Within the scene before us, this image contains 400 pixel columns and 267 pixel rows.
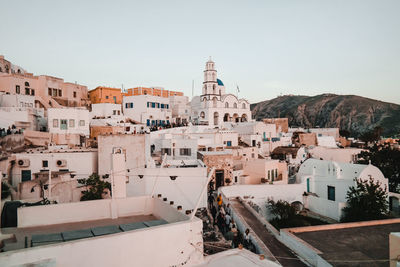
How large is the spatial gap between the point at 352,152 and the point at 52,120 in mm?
28636

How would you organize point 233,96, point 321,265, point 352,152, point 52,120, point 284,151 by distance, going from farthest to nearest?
point 233,96, point 284,151, point 352,152, point 52,120, point 321,265

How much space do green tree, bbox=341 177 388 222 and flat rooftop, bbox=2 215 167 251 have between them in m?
15.0

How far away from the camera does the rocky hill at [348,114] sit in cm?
9038

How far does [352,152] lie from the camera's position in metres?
30.7

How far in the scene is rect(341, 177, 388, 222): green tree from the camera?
17984 mm

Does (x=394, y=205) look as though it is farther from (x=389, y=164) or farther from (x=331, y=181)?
(x=389, y=164)

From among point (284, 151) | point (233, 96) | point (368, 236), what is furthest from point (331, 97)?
point (368, 236)

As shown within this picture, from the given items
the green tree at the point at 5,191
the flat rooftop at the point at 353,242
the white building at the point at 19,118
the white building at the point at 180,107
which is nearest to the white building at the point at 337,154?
the flat rooftop at the point at 353,242

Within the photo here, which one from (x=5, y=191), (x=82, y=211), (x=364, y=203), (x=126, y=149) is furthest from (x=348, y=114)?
(x=82, y=211)

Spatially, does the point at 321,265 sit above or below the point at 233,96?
below

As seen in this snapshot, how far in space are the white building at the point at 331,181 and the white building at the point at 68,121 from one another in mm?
18991

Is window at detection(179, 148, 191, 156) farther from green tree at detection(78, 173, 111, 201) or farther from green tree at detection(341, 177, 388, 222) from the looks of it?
green tree at detection(341, 177, 388, 222)

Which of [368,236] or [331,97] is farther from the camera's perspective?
[331,97]

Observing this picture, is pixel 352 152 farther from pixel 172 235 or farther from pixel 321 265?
pixel 172 235
